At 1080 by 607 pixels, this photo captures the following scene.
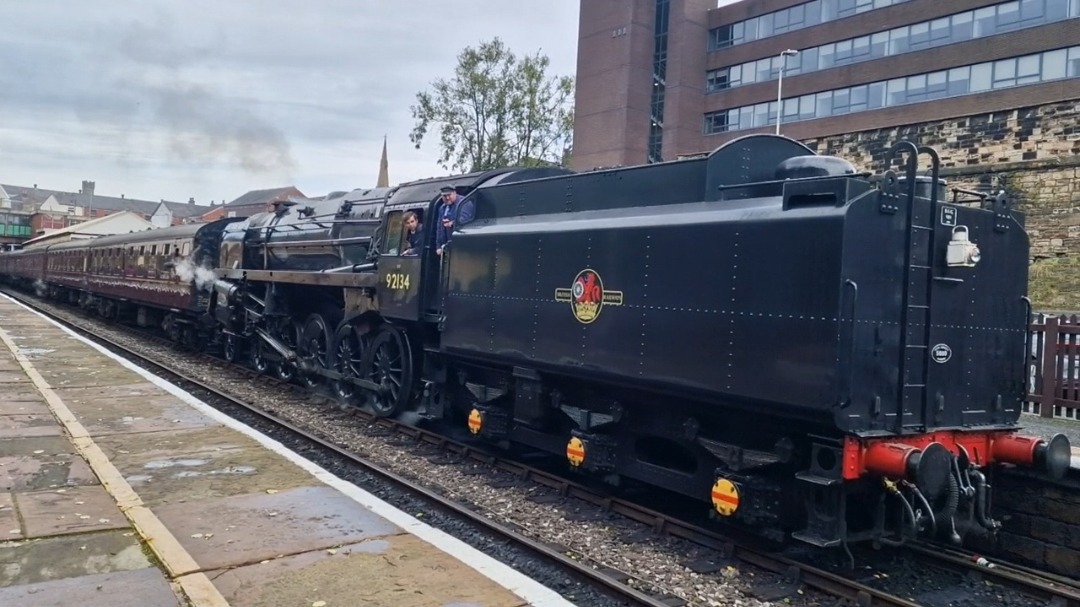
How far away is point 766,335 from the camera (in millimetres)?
5348

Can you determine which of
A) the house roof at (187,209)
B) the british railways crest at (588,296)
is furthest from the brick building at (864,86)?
the house roof at (187,209)

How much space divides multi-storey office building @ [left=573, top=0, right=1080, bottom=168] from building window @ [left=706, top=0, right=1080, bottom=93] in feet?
0.15

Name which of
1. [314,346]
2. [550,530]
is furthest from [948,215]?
[314,346]

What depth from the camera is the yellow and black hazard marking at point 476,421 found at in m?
8.73

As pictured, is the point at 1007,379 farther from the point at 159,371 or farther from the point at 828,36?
the point at 828,36

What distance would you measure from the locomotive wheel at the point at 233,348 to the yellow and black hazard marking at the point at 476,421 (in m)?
8.26

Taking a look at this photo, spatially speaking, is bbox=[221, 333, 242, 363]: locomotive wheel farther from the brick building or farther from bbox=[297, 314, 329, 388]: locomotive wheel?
the brick building

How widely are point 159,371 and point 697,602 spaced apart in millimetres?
12392

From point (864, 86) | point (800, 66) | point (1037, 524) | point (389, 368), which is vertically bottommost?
point (1037, 524)

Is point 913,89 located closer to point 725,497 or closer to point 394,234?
→ point 394,234

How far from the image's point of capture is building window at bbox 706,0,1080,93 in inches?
1220

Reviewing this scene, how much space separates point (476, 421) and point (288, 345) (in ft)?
19.2

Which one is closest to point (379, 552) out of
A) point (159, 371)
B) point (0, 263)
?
point (159, 371)

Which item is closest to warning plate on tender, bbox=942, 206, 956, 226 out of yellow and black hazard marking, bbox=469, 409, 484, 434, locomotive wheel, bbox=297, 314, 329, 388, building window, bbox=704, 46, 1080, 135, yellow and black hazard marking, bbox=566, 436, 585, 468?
yellow and black hazard marking, bbox=566, 436, 585, 468
